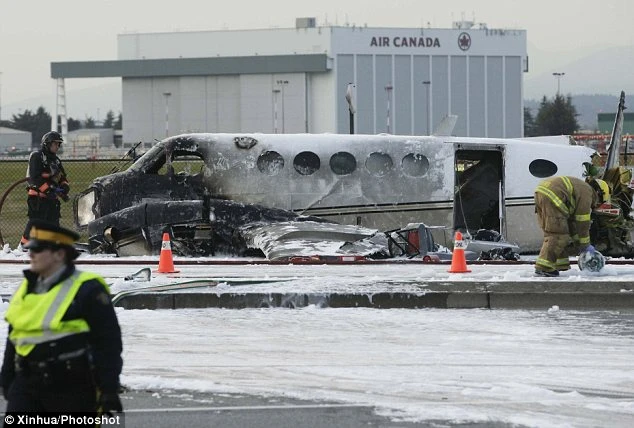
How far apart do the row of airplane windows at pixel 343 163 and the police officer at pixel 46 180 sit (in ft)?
Result: 13.0

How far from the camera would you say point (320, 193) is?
22.9 m

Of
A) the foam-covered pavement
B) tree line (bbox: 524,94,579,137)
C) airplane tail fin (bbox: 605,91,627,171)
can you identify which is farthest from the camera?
tree line (bbox: 524,94,579,137)

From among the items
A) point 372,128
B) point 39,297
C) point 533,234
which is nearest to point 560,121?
point 372,128

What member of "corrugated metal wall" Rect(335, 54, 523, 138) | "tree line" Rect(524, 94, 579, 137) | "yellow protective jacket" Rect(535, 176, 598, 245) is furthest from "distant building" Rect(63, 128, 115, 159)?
"yellow protective jacket" Rect(535, 176, 598, 245)

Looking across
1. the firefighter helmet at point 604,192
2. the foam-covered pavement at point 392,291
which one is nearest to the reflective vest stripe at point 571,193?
the foam-covered pavement at point 392,291

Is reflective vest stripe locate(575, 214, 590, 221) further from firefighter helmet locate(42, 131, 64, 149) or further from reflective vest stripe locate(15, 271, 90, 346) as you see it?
reflective vest stripe locate(15, 271, 90, 346)

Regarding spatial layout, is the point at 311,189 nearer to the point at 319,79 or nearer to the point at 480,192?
the point at 480,192

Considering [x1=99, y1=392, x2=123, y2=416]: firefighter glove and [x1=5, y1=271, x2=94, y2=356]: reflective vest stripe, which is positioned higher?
[x1=5, y1=271, x2=94, y2=356]: reflective vest stripe

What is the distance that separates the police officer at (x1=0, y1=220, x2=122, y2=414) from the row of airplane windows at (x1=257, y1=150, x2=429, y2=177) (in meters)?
16.1

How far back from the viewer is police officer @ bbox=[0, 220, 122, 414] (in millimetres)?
6531

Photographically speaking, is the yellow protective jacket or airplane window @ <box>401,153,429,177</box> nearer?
the yellow protective jacket

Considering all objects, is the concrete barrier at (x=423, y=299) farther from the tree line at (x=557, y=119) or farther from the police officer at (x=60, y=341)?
the tree line at (x=557, y=119)

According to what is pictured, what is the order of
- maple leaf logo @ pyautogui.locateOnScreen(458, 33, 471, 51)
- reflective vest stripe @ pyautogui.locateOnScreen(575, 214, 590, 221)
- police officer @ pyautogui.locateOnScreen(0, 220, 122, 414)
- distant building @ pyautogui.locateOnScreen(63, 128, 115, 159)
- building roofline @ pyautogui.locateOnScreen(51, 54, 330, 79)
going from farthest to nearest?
maple leaf logo @ pyautogui.locateOnScreen(458, 33, 471, 51) → building roofline @ pyautogui.locateOnScreen(51, 54, 330, 79) → distant building @ pyautogui.locateOnScreen(63, 128, 115, 159) → reflective vest stripe @ pyautogui.locateOnScreen(575, 214, 590, 221) → police officer @ pyautogui.locateOnScreen(0, 220, 122, 414)

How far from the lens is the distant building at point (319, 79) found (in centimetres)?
10931
